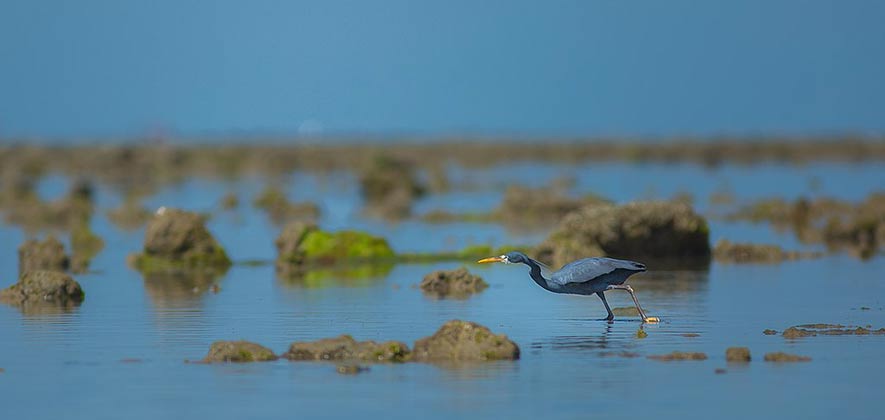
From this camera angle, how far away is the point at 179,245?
2723 cm

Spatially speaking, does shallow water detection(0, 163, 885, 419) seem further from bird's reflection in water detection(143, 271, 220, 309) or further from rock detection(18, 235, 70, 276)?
rock detection(18, 235, 70, 276)

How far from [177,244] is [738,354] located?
47.4ft

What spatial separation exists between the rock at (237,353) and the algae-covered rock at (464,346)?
1328 millimetres

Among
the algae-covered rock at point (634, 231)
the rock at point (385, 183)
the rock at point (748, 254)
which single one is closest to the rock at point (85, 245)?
the algae-covered rock at point (634, 231)

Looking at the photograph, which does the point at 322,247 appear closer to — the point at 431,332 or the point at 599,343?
the point at 431,332

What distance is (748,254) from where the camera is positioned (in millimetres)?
27688

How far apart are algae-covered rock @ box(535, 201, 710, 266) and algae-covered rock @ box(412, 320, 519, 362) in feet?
38.0

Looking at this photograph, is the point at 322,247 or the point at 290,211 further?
the point at 290,211

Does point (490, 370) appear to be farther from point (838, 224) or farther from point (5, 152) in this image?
point (5, 152)

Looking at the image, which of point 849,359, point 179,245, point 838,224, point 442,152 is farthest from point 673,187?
point 442,152

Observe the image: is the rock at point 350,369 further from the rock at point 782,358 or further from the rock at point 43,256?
the rock at point 43,256

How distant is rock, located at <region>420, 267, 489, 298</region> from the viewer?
22344mm

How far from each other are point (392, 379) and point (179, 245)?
14.1 meters

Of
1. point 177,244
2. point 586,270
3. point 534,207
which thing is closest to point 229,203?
point 534,207
